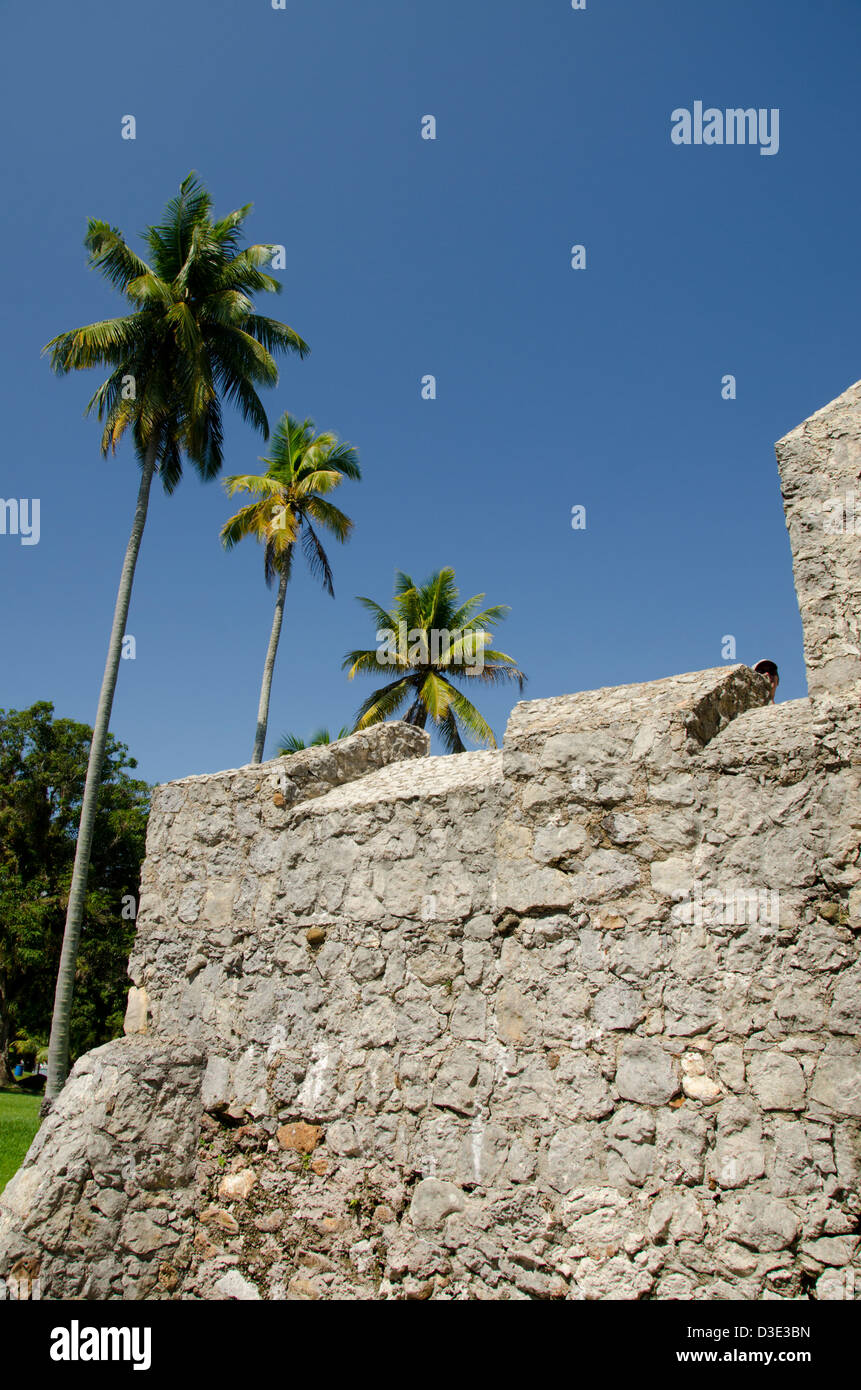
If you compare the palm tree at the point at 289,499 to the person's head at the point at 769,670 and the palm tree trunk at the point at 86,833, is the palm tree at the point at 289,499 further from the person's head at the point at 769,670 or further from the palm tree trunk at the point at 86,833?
the person's head at the point at 769,670

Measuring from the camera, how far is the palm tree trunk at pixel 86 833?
11.3 meters

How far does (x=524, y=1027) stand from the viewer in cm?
360

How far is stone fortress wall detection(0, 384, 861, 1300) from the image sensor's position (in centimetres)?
303

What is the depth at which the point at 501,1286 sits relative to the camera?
333cm

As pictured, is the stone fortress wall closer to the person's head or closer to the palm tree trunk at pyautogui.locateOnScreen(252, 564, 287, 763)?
the person's head

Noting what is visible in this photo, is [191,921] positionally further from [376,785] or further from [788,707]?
[788,707]

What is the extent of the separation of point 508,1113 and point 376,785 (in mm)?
1863

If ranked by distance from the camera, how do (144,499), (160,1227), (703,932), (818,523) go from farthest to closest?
(144,499), (160,1227), (818,523), (703,932)

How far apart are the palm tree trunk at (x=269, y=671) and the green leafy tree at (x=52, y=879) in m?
8.00

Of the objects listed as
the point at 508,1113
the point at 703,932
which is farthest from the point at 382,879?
the point at 703,932

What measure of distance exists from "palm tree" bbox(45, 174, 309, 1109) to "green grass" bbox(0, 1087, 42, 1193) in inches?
88.0

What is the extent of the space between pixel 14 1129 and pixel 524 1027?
11.6m

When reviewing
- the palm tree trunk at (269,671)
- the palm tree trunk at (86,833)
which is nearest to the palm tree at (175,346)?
the palm tree trunk at (86,833)
